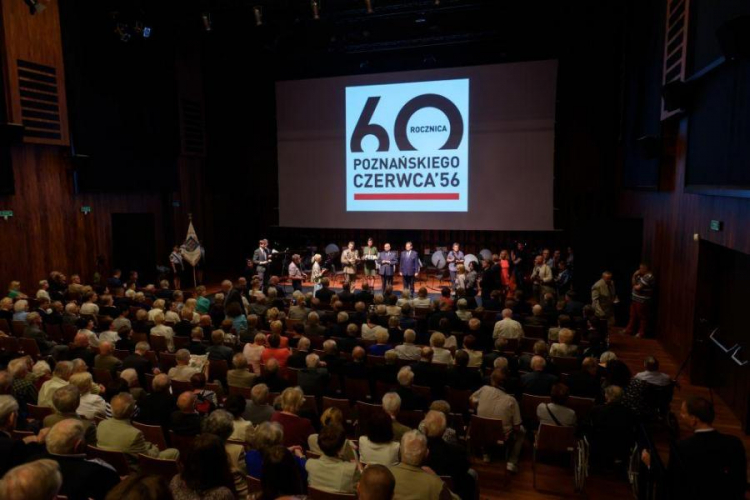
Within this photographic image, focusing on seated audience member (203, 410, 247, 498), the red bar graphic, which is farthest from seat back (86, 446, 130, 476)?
the red bar graphic

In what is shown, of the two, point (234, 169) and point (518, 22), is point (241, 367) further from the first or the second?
point (234, 169)

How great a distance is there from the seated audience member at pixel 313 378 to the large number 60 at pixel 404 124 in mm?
9837

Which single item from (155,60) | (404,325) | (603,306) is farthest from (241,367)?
(155,60)

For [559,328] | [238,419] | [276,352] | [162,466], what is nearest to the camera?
[162,466]

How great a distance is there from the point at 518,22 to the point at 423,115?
3.34 meters

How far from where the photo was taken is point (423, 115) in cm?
1409

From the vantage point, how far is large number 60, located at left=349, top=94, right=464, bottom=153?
13953mm

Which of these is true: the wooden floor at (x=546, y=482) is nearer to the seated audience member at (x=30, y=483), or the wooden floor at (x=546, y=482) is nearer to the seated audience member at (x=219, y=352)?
the seated audience member at (x=219, y=352)

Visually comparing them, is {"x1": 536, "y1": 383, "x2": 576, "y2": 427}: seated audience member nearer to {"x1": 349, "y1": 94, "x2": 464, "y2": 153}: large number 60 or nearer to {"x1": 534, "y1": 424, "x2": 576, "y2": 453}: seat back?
{"x1": 534, "y1": 424, "x2": 576, "y2": 453}: seat back

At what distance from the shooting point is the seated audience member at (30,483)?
7.13 feet

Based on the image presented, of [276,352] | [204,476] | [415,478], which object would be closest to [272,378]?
[276,352]

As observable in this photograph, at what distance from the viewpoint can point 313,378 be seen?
531 cm

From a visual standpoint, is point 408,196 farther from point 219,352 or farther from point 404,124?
point 219,352

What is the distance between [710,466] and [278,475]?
2.77m
